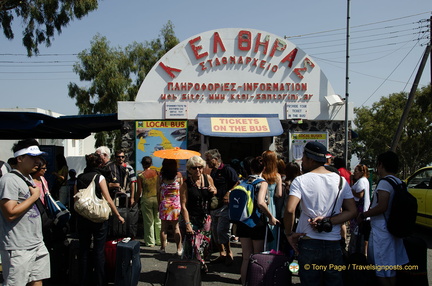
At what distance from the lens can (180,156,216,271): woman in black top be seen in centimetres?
562

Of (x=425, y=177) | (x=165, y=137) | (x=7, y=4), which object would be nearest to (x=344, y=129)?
(x=425, y=177)

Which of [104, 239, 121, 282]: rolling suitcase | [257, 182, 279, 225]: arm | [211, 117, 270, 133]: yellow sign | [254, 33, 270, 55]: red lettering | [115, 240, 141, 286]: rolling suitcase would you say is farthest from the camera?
[254, 33, 270, 55]: red lettering

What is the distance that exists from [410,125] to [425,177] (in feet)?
64.1

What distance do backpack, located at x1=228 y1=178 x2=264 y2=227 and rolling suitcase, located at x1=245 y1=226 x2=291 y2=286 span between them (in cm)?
66

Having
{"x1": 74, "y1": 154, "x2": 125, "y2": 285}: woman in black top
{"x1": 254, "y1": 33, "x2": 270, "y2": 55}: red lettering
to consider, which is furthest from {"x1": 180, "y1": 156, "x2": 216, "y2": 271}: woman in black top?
{"x1": 254, "y1": 33, "x2": 270, "y2": 55}: red lettering

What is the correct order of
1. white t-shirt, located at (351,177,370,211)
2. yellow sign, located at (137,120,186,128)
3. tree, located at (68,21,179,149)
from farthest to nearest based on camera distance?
tree, located at (68,21,179,149) → yellow sign, located at (137,120,186,128) → white t-shirt, located at (351,177,370,211)

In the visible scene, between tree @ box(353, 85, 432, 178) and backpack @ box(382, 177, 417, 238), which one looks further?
tree @ box(353, 85, 432, 178)

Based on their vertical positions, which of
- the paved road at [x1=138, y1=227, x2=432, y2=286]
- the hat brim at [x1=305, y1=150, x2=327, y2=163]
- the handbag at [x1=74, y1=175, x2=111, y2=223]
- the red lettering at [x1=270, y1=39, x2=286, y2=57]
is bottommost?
the paved road at [x1=138, y1=227, x2=432, y2=286]

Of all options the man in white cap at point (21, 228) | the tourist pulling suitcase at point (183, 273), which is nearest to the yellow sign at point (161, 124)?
the tourist pulling suitcase at point (183, 273)

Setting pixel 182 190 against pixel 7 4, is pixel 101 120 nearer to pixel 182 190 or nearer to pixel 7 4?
pixel 182 190

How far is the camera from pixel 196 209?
575 centimetres

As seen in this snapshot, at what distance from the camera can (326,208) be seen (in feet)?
11.6

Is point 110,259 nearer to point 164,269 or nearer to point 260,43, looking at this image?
point 164,269

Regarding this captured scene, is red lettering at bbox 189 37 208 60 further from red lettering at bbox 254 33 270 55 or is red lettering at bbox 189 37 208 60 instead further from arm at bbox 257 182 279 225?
arm at bbox 257 182 279 225
